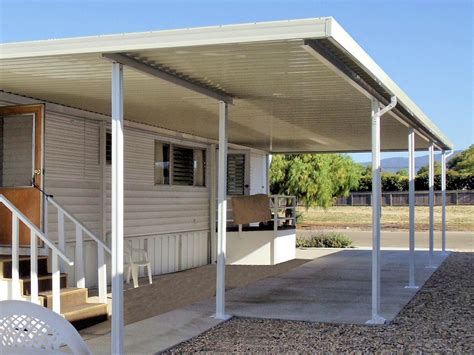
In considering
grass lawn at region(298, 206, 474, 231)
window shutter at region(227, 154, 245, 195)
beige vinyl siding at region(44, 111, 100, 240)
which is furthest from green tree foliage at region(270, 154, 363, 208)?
beige vinyl siding at region(44, 111, 100, 240)

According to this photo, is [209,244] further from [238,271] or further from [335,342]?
[335,342]

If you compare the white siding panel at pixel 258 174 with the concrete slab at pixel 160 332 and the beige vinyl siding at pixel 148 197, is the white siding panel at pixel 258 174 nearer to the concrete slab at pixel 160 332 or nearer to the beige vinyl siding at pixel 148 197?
the beige vinyl siding at pixel 148 197

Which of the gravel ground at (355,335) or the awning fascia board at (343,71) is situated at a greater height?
the awning fascia board at (343,71)

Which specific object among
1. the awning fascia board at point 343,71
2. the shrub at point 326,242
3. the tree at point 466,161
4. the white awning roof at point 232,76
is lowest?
the shrub at point 326,242

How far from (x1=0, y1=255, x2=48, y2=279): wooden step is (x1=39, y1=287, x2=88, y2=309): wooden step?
41 cm

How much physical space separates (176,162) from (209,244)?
7.00 ft

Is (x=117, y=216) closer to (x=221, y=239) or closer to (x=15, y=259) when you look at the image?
(x=15, y=259)

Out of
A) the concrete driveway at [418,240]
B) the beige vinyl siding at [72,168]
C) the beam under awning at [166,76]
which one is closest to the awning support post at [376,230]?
the beam under awning at [166,76]

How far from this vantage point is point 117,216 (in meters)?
5.85

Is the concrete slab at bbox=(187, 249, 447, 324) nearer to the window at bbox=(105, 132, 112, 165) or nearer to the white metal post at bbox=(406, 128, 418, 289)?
the white metal post at bbox=(406, 128, 418, 289)

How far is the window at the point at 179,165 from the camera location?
39.0ft

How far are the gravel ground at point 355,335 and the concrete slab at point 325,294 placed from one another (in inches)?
12.0

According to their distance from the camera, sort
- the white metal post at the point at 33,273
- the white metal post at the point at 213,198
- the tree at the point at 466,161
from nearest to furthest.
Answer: the white metal post at the point at 33,273, the white metal post at the point at 213,198, the tree at the point at 466,161

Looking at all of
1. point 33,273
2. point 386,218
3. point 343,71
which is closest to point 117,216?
point 33,273
